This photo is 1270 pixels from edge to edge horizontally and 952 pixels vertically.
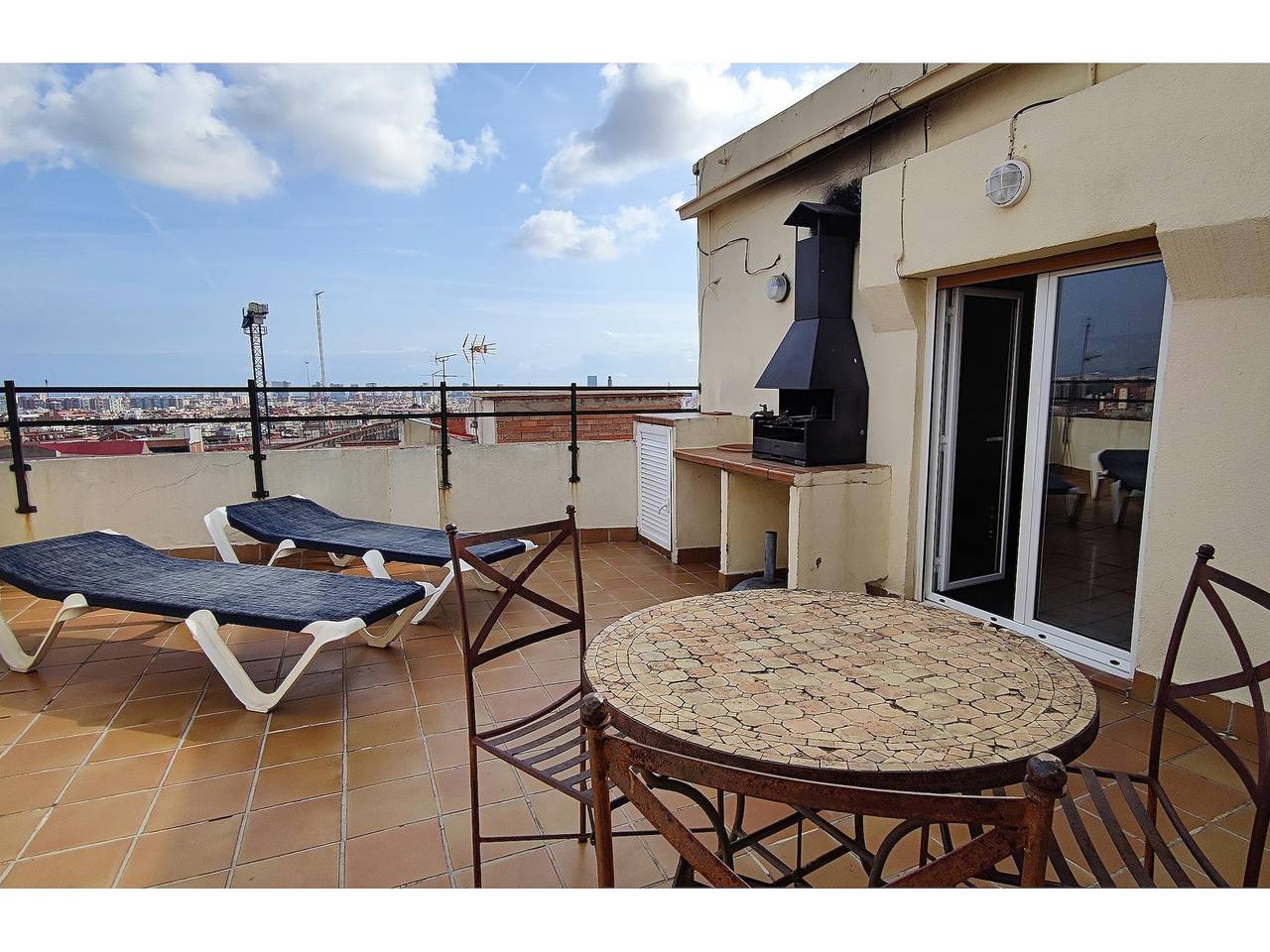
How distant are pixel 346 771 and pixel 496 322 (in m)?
8.39

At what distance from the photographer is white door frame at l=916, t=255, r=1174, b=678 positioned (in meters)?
2.90

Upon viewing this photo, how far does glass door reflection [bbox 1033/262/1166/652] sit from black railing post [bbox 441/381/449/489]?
426cm

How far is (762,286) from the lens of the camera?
526cm

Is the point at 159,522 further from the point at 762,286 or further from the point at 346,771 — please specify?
the point at 762,286

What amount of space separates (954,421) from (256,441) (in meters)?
4.98

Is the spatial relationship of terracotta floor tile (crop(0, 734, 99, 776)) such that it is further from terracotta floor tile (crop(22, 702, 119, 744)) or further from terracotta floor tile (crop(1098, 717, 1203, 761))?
terracotta floor tile (crop(1098, 717, 1203, 761))

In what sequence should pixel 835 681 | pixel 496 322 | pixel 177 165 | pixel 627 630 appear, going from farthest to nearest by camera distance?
pixel 496 322
pixel 177 165
pixel 627 630
pixel 835 681

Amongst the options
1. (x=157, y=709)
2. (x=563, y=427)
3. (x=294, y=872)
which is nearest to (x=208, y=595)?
(x=157, y=709)

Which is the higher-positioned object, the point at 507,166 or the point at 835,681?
the point at 507,166

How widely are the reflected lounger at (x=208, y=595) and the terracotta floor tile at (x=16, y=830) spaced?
2.62 feet

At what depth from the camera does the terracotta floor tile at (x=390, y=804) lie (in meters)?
2.14

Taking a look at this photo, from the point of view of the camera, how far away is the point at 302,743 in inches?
105

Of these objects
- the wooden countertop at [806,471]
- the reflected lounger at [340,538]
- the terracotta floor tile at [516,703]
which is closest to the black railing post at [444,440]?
the reflected lounger at [340,538]
